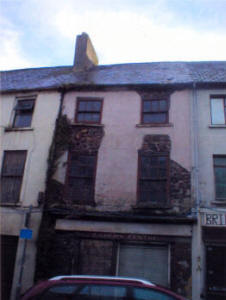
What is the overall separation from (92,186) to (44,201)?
1.97 metres

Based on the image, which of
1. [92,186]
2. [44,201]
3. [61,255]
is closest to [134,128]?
[92,186]

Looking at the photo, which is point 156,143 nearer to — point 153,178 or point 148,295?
point 153,178

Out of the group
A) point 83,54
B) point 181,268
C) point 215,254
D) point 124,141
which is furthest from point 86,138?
point 215,254

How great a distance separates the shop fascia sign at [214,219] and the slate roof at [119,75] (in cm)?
548

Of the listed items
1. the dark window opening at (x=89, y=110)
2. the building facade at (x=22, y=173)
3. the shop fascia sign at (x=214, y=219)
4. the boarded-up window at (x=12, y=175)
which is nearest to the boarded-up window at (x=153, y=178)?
the shop fascia sign at (x=214, y=219)

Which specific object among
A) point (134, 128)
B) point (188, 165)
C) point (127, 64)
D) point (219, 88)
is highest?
point (127, 64)

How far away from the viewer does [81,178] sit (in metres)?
11.9

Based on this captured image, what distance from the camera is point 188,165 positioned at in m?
11.2

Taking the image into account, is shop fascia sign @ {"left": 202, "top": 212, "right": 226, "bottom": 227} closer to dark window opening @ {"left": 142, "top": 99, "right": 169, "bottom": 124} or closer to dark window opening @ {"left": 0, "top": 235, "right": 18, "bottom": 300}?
dark window opening @ {"left": 142, "top": 99, "right": 169, "bottom": 124}

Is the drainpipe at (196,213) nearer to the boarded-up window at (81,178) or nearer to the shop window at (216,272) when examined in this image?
the shop window at (216,272)

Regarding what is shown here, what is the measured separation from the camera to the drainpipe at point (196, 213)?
31.8 ft

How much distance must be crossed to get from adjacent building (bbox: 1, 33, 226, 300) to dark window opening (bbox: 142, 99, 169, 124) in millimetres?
43

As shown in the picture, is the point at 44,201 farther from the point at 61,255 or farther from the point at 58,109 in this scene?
the point at 58,109

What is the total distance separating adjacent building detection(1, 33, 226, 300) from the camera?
33.8 feet
